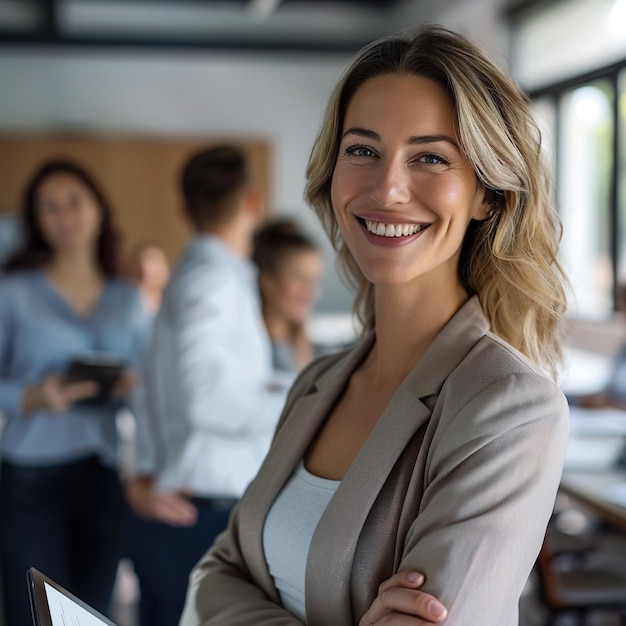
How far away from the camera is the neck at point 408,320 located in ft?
4.38

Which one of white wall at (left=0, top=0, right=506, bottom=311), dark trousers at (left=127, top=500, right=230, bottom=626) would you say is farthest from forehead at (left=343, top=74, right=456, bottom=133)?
white wall at (left=0, top=0, right=506, bottom=311)

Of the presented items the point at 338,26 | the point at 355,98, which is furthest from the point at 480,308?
the point at 338,26

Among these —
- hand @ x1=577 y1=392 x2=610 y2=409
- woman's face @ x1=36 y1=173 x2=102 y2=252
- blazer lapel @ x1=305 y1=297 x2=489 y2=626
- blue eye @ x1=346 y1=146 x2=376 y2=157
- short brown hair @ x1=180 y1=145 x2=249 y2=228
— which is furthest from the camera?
hand @ x1=577 y1=392 x2=610 y2=409

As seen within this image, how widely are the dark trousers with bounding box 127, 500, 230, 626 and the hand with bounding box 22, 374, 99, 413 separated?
0.46m

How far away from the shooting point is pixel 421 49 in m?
1.26

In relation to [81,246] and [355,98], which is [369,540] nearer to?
[355,98]

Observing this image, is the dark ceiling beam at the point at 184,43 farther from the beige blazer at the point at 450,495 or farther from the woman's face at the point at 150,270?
the beige blazer at the point at 450,495

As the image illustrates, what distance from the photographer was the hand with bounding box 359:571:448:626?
1034 millimetres

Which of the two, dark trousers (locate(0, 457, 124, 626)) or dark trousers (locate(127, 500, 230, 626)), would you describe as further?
dark trousers (locate(0, 457, 124, 626))

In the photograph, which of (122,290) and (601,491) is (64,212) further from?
(601,491)

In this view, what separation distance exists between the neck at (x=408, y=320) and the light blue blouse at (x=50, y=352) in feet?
4.98

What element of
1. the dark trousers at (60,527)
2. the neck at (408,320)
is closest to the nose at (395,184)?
the neck at (408,320)

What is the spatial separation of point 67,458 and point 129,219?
5508 mm

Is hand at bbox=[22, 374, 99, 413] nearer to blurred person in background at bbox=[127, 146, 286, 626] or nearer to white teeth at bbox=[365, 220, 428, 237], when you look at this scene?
blurred person in background at bbox=[127, 146, 286, 626]
